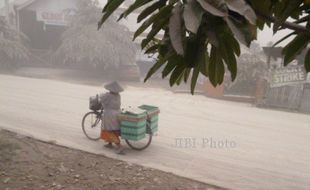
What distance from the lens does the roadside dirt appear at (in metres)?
5.05

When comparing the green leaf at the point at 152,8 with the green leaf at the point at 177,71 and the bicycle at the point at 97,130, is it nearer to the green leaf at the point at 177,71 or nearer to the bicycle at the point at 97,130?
the green leaf at the point at 177,71

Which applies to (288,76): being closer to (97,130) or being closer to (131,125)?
(97,130)

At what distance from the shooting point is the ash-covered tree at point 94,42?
65.3 feet

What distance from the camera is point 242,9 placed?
865 mm

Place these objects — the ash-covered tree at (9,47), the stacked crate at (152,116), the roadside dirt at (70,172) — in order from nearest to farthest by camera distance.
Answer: the roadside dirt at (70,172)
the stacked crate at (152,116)
the ash-covered tree at (9,47)

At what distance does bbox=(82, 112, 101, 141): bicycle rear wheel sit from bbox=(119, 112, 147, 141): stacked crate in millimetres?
1079

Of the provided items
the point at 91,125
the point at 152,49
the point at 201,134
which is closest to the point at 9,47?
the point at 91,125

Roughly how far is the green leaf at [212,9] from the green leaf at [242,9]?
0.03 meters

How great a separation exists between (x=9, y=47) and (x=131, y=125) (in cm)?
1557

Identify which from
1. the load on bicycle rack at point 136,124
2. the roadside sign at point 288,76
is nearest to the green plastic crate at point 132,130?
the load on bicycle rack at point 136,124

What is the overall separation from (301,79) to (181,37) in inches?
584

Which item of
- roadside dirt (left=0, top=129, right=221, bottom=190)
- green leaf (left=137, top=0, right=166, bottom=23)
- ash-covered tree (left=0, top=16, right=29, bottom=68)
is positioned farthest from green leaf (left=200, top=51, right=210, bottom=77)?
ash-covered tree (left=0, top=16, right=29, bottom=68)

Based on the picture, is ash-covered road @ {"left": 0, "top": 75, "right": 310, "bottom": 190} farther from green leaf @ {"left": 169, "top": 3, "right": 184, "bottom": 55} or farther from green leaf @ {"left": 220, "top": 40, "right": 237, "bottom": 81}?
green leaf @ {"left": 169, "top": 3, "right": 184, "bottom": 55}

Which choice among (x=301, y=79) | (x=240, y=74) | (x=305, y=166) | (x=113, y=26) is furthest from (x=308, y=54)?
(x=113, y=26)
